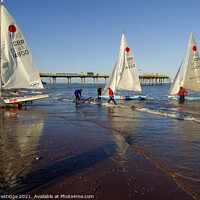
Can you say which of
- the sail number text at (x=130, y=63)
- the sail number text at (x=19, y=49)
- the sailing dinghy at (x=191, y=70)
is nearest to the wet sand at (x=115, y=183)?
the sail number text at (x=19, y=49)

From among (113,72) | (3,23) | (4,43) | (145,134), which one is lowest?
(145,134)

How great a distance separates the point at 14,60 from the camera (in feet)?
41.3

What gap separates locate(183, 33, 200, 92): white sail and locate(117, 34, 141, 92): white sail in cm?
661

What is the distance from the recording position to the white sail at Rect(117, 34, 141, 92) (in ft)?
66.4

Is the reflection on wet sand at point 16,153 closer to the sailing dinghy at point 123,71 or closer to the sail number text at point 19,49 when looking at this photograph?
the sail number text at point 19,49

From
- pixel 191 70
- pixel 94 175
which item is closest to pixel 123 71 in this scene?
pixel 191 70

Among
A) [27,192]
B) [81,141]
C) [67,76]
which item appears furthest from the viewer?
[67,76]

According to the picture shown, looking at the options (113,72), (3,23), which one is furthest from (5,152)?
(113,72)

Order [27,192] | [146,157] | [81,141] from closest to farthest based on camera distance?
[27,192] < [146,157] < [81,141]

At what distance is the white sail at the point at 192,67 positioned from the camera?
20.0 m

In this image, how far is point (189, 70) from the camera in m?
20.3

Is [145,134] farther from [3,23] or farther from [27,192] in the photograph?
[3,23]

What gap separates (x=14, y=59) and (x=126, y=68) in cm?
1325

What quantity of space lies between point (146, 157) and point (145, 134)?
222cm
